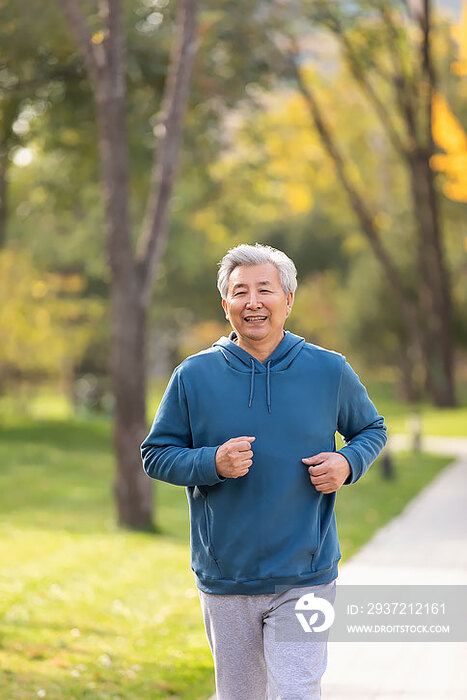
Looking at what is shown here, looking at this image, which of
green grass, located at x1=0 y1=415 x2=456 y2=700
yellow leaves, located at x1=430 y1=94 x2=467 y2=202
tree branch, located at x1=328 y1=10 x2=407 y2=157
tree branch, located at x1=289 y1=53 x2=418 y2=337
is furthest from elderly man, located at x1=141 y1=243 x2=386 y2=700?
yellow leaves, located at x1=430 y1=94 x2=467 y2=202

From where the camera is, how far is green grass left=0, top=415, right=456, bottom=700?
19.2 feet

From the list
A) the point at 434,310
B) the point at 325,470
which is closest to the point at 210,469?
the point at 325,470

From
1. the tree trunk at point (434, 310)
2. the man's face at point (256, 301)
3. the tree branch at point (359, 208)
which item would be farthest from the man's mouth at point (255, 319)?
the tree trunk at point (434, 310)

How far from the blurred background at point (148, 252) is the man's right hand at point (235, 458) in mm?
2748

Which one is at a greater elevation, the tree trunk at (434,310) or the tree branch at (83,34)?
the tree branch at (83,34)

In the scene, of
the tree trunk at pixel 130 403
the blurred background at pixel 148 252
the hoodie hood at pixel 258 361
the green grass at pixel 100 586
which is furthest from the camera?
the tree trunk at pixel 130 403

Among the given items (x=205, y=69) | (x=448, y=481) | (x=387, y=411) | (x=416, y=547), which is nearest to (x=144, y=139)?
(x=205, y=69)

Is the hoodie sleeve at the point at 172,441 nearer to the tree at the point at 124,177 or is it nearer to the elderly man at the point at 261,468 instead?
the elderly man at the point at 261,468

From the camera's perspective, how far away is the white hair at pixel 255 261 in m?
3.48

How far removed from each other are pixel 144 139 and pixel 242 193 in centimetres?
1084

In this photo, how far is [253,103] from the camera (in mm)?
15789

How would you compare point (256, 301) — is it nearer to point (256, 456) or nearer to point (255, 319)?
point (255, 319)

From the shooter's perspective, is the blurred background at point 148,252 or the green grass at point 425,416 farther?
the green grass at point 425,416

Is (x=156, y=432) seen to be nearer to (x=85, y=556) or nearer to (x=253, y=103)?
(x=85, y=556)
